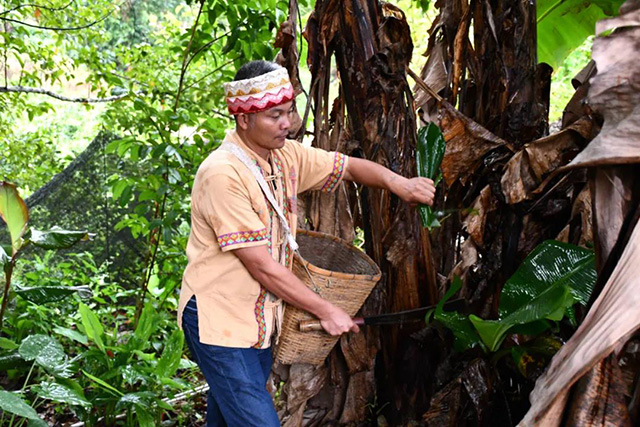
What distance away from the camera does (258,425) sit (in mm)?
2061

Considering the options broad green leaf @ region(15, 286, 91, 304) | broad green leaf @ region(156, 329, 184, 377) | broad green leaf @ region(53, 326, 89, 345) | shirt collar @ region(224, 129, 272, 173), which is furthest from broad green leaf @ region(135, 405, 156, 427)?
shirt collar @ region(224, 129, 272, 173)

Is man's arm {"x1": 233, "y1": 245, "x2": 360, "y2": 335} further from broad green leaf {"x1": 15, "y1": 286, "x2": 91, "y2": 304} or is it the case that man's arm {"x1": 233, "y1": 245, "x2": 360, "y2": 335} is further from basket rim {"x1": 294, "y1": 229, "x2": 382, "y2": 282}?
broad green leaf {"x1": 15, "y1": 286, "x2": 91, "y2": 304}

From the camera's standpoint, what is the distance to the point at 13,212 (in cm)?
265

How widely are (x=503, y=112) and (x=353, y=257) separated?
0.71 m

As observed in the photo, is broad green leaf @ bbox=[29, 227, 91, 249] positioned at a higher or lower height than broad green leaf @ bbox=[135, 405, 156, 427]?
higher

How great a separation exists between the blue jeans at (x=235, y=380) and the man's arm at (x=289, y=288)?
0.24m

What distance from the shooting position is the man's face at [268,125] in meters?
A: 2.00

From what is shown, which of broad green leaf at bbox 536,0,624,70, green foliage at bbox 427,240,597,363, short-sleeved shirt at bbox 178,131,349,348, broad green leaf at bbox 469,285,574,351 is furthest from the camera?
broad green leaf at bbox 536,0,624,70

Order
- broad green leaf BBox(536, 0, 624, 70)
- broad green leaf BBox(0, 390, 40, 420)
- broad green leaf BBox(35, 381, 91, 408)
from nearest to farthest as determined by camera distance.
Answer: broad green leaf BBox(0, 390, 40, 420) < broad green leaf BBox(35, 381, 91, 408) < broad green leaf BBox(536, 0, 624, 70)

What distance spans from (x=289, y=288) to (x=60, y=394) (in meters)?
1.13

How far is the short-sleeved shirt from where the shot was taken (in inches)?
75.6

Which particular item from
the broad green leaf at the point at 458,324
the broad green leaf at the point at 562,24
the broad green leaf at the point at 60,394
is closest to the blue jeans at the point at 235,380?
the broad green leaf at the point at 458,324

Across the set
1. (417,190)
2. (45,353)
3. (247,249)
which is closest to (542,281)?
(417,190)

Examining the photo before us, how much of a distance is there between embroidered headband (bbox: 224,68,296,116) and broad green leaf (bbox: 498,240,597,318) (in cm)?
85
